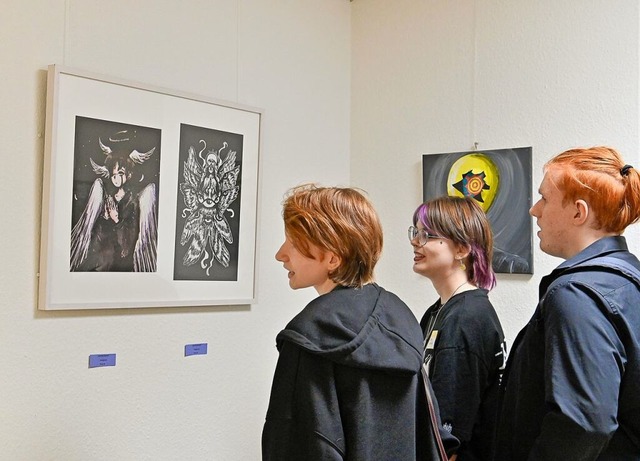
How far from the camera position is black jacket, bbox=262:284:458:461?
144 centimetres

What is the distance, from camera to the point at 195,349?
283 centimetres

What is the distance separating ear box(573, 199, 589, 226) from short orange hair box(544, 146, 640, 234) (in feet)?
0.03

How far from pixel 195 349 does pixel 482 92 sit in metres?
1.67

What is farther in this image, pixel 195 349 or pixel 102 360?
pixel 195 349

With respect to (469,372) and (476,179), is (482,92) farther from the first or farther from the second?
(469,372)

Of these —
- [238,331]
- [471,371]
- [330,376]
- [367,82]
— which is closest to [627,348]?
[471,371]

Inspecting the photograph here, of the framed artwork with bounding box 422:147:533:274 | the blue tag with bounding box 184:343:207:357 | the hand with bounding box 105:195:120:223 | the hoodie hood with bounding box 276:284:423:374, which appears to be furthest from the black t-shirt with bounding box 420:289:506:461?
the hand with bounding box 105:195:120:223

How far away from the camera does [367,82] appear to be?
11.8 ft

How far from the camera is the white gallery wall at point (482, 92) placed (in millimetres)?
2824

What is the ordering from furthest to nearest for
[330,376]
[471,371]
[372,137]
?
[372,137] → [471,371] → [330,376]

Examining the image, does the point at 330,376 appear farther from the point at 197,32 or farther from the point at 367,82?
the point at 367,82

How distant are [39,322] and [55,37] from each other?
3.17ft

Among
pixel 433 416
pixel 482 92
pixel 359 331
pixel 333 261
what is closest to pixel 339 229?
pixel 333 261

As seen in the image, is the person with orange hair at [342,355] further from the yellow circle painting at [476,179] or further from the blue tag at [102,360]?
the yellow circle painting at [476,179]
